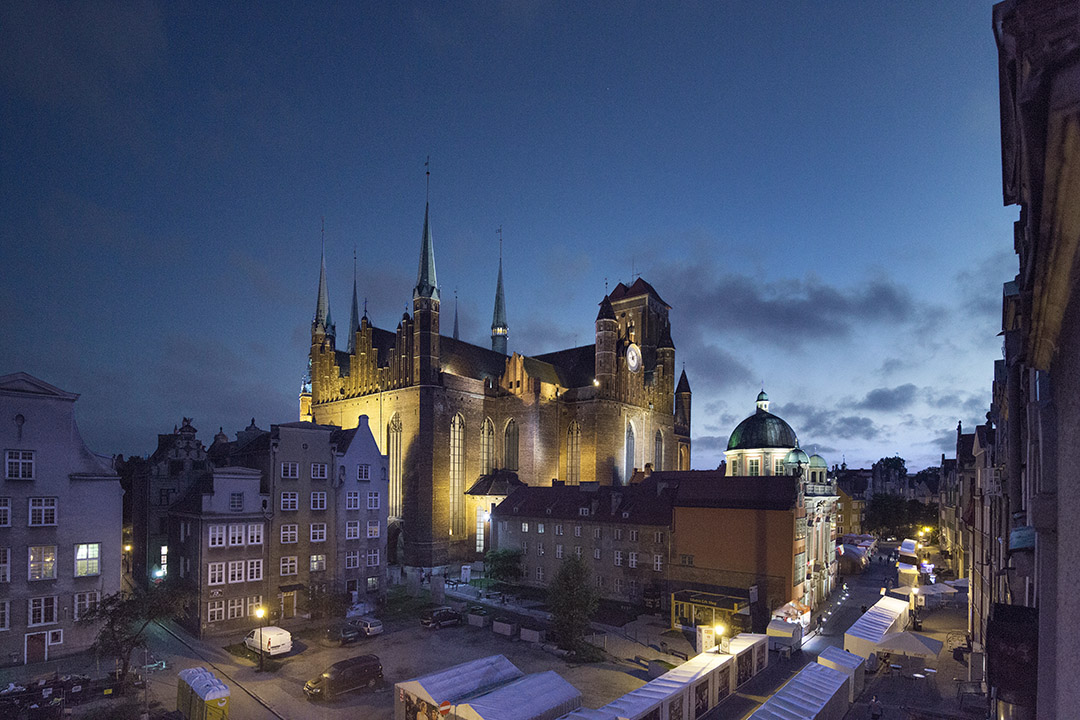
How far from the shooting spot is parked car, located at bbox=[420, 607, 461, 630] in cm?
3991

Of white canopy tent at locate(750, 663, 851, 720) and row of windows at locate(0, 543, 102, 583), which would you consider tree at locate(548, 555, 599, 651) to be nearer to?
white canopy tent at locate(750, 663, 851, 720)

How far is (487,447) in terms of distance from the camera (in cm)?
7144

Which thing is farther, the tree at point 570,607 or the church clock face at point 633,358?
the church clock face at point 633,358

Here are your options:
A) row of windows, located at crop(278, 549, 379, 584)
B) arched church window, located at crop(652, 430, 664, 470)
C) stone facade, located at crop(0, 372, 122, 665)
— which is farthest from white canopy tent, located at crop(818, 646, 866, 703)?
arched church window, located at crop(652, 430, 664, 470)

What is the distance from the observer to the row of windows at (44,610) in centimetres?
3128

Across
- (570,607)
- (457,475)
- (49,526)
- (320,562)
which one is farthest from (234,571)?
(457,475)

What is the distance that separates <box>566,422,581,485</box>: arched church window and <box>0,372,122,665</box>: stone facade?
49159 mm

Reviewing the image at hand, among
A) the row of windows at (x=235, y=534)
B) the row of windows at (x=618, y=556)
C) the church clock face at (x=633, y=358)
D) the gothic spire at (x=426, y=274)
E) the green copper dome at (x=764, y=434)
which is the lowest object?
the row of windows at (x=618, y=556)

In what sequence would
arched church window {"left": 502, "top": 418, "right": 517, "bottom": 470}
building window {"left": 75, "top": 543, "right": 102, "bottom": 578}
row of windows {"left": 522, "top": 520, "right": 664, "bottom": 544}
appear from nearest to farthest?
building window {"left": 75, "top": 543, "right": 102, "bottom": 578}
row of windows {"left": 522, "top": 520, "right": 664, "bottom": 544}
arched church window {"left": 502, "top": 418, "right": 517, "bottom": 470}

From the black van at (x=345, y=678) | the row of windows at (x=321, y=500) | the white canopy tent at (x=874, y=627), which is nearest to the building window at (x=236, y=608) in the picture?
the row of windows at (x=321, y=500)

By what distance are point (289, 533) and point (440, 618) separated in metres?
11.9

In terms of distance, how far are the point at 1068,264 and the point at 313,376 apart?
80.0 meters

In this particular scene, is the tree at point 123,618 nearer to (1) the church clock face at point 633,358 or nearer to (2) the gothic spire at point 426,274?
(2) the gothic spire at point 426,274

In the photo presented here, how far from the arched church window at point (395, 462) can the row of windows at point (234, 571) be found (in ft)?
80.8
